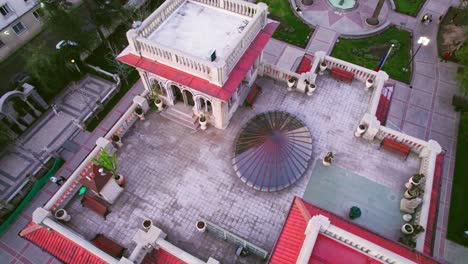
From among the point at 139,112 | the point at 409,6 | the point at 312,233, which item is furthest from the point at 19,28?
the point at 409,6

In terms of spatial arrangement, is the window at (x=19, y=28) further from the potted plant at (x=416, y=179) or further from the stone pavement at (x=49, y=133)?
the potted plant at (x=416, y=179)

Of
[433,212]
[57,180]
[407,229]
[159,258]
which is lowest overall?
[159,258]

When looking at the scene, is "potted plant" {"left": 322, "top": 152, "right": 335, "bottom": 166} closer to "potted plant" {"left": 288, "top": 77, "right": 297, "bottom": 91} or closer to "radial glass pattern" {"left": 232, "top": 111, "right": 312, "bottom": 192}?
"radial glass pattern" {"left": 232, "top": 111, "right": 312, "bottom": 192}

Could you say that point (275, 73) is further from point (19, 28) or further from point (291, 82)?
point (19, 28)

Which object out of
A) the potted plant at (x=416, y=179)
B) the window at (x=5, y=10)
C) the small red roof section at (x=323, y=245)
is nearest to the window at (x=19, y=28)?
the window at (x=5, y=10)

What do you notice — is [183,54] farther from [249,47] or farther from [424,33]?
[424,33]

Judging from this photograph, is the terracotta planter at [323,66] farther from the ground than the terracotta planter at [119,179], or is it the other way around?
the terracotta planter at [323,66]
